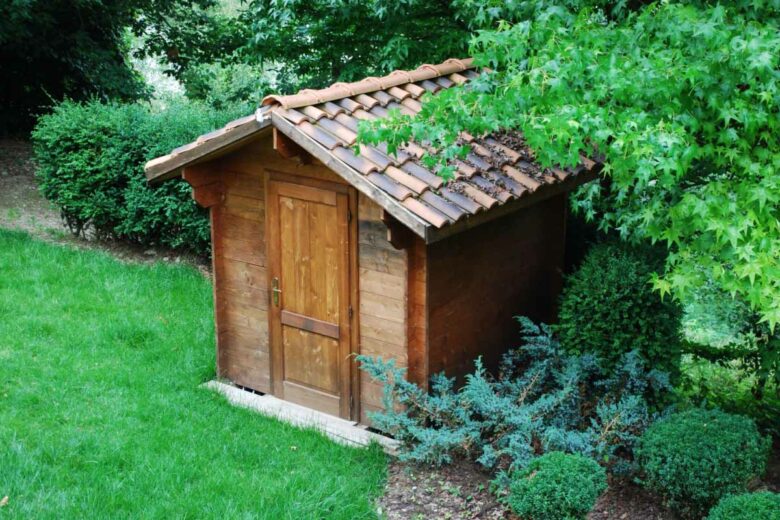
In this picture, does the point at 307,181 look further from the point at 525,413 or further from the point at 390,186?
the point at 525,413

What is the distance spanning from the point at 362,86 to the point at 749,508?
13.5 ft

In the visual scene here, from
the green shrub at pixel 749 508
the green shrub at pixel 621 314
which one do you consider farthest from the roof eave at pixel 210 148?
the green shrub at pixel 749 508

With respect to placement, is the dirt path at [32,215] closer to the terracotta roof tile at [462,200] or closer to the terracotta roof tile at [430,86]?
the terracotta roof tile at [430,86]

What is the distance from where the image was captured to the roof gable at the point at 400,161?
616 centimetres

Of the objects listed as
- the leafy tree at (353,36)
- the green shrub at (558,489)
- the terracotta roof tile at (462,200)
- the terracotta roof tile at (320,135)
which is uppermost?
the leafy tree at (353,36)

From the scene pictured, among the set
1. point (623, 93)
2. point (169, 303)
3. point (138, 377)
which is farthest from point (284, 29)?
point (623, 93)

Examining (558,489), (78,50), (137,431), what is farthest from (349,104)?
(78,50)

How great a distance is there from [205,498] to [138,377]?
2.23m

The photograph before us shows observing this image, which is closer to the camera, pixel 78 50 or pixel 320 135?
pixel 320 135

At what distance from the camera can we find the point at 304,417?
741 cm

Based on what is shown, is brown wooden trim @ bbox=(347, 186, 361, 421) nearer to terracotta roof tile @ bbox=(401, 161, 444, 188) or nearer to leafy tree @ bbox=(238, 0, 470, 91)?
terracotta roof tile @ bbox=(401, 161, 444, 188)

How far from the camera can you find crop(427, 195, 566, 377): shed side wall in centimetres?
699

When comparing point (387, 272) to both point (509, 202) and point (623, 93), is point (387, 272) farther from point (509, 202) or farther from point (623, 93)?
point (623, 93)

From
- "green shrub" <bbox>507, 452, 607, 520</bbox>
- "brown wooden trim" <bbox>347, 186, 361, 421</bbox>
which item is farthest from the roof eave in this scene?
"green shrub" <bbox>507, 452, 607, 520</bbox>
